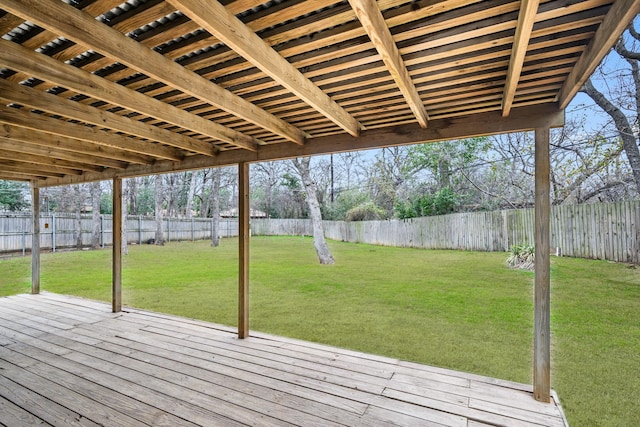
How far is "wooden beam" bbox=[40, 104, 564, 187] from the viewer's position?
2131mm

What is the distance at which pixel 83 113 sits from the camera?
2172 mm

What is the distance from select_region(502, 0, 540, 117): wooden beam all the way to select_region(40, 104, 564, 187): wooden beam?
0.44m

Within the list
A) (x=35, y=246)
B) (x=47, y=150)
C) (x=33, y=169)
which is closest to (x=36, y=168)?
(x=33, y=169)

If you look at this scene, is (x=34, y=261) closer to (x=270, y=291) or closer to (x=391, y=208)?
(x=270, y=291)

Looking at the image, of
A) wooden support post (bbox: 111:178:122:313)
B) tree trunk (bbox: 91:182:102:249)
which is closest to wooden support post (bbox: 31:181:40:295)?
wooden support post (bbox: 111:178:122:313)

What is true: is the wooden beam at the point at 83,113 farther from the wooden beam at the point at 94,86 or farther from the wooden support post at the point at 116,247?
the wooden support post at the point at 116,247

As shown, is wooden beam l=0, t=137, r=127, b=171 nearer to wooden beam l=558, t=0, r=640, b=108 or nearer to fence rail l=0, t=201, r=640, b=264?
fence rail l=0, t=201, r=640, b=264

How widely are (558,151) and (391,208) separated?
7.68m

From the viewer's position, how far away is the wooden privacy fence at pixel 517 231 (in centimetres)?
497

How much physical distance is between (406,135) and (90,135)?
2.56 metres

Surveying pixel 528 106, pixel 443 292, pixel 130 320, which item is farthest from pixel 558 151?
pixel 130 320

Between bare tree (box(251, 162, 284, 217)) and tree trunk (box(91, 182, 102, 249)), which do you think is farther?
bare tree (box(251, 162, 284, 217))

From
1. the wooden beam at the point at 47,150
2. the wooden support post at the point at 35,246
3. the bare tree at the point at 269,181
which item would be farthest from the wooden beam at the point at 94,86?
the bare tree at the point at 269,181

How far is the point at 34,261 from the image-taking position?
5.05m
